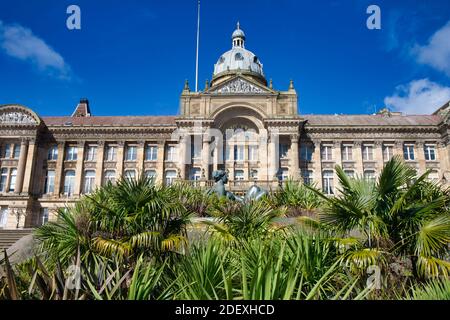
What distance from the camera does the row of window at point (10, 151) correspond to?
4469cm

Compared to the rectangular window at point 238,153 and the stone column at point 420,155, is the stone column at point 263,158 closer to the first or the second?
the rectangular window at point 238,153

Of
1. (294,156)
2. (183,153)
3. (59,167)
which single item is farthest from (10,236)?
(294,156)

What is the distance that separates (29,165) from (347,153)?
37.4m

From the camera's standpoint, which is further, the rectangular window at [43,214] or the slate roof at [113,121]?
the slate roof at [113,121]

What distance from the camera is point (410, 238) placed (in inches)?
307

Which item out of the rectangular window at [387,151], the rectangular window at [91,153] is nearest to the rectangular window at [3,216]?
the rectangular window at [91,153]

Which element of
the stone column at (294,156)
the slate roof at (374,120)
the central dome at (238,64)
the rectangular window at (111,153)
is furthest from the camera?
the central dome at (238,64)

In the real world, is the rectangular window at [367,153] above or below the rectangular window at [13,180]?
above

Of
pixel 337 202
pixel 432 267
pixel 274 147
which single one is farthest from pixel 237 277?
pixel 274 147

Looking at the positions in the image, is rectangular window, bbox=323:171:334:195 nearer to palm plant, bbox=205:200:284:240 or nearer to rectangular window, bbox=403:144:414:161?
rectangular window, bbox=403:144:414:161

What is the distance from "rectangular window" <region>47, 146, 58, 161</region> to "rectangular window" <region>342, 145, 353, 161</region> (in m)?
34.6

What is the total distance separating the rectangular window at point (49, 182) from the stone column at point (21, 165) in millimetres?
2601

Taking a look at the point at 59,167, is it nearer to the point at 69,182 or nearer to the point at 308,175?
the point at 69,182

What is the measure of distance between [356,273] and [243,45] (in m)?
56.5
